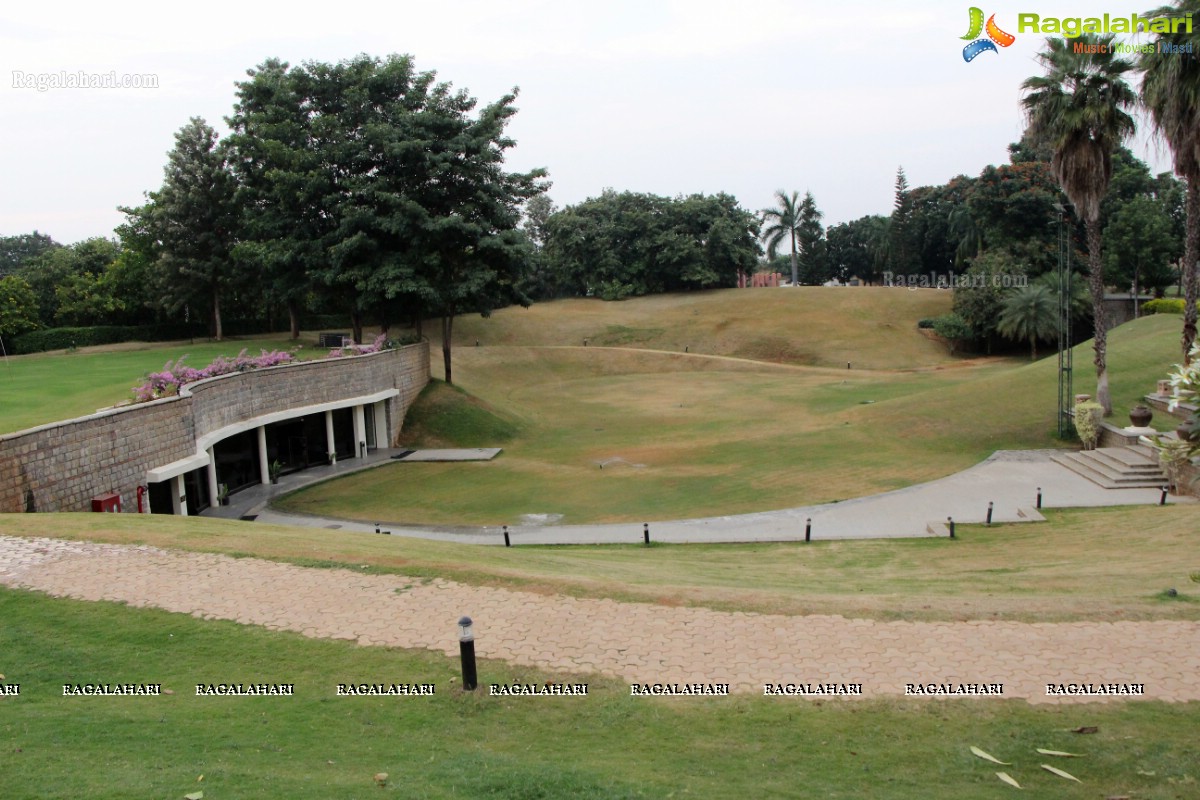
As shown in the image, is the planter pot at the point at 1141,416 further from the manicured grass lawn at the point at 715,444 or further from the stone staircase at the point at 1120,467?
the manicured grass lawn at the point at 715,444

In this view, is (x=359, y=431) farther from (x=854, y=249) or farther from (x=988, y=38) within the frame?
(x=854, y=249)

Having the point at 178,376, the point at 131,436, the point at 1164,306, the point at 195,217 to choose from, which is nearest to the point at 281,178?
the point at 195,217

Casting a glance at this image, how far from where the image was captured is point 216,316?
184 feet

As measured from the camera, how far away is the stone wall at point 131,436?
16.5m

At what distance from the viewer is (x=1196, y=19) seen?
2366 cm

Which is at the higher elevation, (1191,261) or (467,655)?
(1191,261)

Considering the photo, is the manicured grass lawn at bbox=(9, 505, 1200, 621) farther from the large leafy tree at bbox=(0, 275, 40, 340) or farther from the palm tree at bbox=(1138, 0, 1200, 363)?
the large leafy tree at bbox=(0, 275, 40, 340)

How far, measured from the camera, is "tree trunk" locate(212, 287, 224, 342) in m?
54.6

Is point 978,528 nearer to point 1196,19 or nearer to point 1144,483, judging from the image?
point 1144,483

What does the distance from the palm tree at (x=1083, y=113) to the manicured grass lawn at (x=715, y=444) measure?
4.72 metres

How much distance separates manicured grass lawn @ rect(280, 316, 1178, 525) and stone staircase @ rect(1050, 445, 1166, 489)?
303 cm

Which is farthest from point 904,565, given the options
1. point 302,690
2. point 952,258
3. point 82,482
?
point 952,258

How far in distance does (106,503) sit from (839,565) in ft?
49.4

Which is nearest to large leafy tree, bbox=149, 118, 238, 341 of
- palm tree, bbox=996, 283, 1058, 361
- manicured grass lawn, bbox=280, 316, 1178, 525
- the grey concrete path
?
manicured grass lawn, bbox=280, 316, 1178, 525
